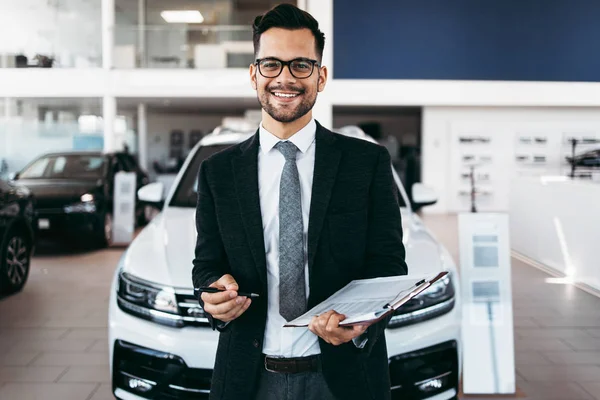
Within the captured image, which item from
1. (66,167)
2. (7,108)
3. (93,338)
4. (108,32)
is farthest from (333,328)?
(108,32)

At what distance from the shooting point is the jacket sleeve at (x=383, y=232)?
158 centimetres

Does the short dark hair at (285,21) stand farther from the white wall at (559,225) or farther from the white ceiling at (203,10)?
the white ceiling at (203,10)

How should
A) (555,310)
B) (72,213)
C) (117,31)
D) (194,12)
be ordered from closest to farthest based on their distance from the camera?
(555,310)
(72,213)
(117,31)
(194,12)

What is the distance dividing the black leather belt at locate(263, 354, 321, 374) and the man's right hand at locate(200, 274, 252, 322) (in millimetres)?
169

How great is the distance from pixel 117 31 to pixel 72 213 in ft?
31.1

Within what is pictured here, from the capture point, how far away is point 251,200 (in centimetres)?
158

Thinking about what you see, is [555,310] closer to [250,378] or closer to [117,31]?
[250,378]

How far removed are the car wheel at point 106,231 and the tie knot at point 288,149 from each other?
792 centimetres

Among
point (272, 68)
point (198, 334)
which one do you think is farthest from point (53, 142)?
point (272, 68)

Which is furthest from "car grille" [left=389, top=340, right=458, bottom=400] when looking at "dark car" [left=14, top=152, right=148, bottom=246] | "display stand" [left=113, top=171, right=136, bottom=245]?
"display stand" [left=113, top=171, right=136, bottom=245]

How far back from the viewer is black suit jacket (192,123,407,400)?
154cm

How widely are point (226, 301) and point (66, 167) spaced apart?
29.9 feet

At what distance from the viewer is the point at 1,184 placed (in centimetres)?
609

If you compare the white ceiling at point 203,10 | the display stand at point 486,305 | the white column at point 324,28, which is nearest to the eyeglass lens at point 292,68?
the display stand at point 486,305
